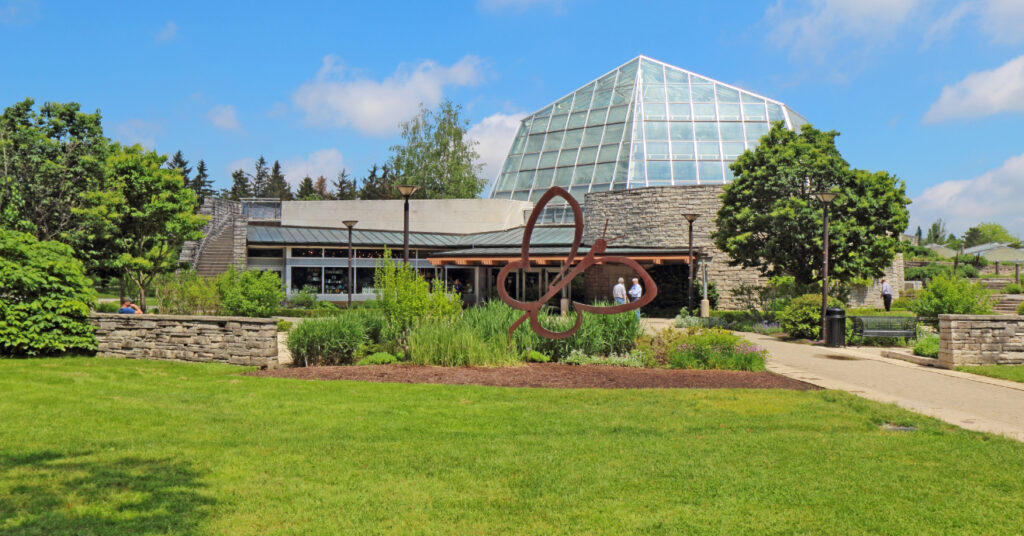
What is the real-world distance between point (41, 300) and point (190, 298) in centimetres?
871

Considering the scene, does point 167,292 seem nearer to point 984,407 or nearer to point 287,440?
point 287,440

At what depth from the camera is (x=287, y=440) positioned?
265 inches

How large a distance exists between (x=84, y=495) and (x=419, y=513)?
7.77 ft

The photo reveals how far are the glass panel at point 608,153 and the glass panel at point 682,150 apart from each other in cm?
309

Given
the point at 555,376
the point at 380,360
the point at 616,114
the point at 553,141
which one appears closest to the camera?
the point at 555,376

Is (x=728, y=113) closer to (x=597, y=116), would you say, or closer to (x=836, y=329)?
(x=597, y=116)

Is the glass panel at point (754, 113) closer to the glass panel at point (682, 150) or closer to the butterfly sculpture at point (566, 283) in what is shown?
the glass panel at point (682, 150)

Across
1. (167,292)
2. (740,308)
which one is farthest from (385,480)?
(740,308)

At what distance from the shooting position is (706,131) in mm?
37469

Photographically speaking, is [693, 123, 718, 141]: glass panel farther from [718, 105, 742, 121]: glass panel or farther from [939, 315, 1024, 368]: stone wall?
[939, 315, 1024, 368]: stone wall

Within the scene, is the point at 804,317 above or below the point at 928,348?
above

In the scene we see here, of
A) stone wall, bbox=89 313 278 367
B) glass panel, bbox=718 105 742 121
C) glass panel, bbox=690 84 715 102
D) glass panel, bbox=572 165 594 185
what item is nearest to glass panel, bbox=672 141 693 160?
glass panel, bbox=718 105 742 121

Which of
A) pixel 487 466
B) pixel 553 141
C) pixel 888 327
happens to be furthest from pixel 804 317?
pixel 553 141

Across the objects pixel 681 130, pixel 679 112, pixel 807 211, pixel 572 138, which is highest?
pixel 679 112
